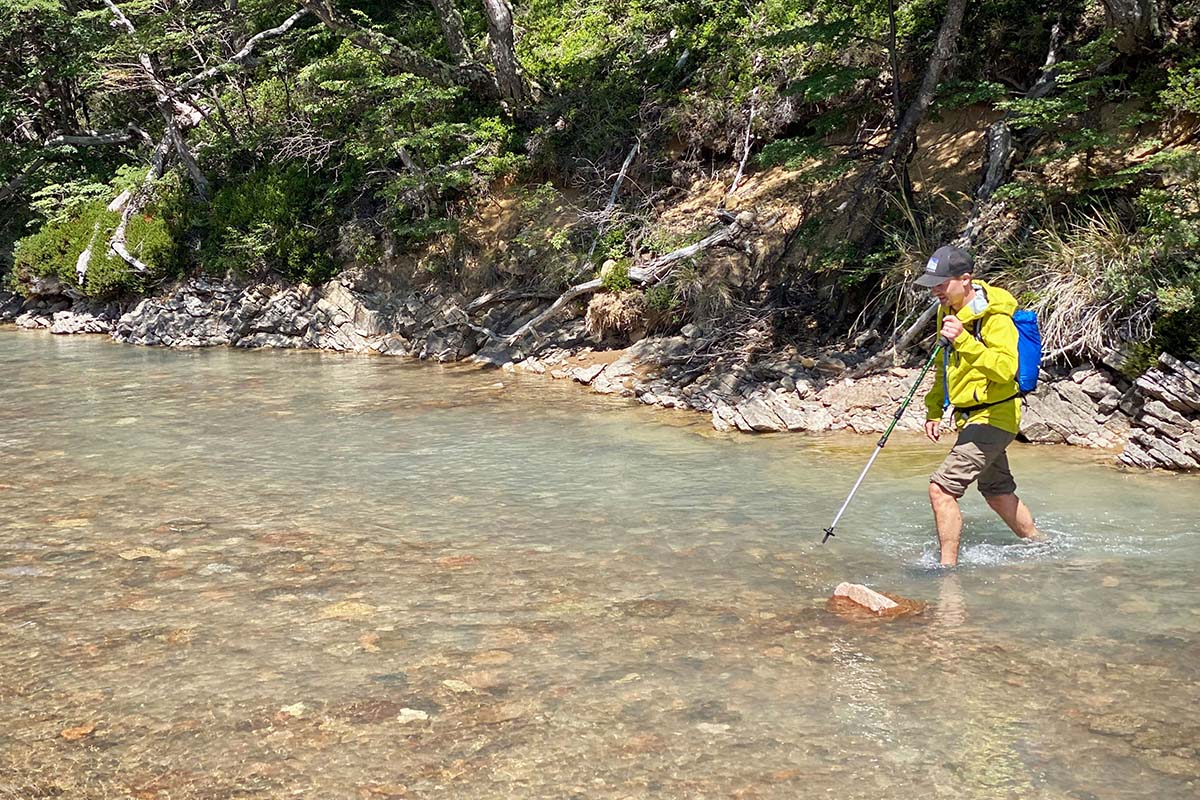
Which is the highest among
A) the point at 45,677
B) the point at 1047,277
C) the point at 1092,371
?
the point at 1047,277

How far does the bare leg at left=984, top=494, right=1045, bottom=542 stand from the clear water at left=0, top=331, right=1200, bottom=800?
15cm

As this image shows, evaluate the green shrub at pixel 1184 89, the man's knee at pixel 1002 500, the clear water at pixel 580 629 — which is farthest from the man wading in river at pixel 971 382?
the green shrub at pixel 1184 89

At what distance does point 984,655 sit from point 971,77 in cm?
1024

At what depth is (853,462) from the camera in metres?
8.95

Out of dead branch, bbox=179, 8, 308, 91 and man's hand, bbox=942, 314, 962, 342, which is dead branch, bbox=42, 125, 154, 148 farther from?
man's hand, bbox=942, 314, 962, 342

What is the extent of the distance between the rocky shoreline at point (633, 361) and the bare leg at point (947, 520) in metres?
3.18

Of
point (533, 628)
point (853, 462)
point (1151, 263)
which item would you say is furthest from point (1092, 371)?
point (533, 628)

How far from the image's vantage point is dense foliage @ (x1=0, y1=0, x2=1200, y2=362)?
10.7 m

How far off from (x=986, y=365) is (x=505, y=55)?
1257cm

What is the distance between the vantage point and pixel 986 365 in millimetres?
5883

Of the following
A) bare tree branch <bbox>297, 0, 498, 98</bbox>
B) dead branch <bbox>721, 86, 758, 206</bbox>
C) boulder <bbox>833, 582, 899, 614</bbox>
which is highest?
bare tree branch <bbox>297, 0, 498, 98</bbox>

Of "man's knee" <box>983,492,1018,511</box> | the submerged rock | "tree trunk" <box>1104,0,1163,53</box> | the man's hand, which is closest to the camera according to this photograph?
the submerged rock

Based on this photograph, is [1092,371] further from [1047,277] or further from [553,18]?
[553,18]

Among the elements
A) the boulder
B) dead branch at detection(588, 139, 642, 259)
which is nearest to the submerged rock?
the boulder
